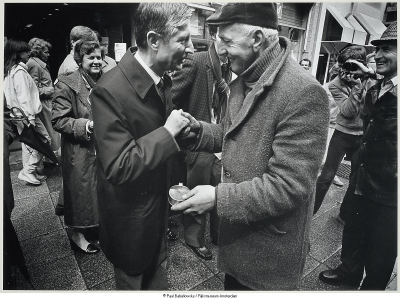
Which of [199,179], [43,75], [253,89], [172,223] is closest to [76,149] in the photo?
[199,179]

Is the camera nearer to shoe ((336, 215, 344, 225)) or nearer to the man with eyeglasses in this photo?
the man with eyeglasses

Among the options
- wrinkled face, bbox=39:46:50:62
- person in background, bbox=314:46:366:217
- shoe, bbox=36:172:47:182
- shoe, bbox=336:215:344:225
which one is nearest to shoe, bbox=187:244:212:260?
person in background, bbox=314:46:366:217

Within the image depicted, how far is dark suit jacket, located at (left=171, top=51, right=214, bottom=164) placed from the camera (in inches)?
92.7

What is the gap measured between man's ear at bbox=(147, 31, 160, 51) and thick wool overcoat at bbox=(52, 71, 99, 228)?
1.07 metres

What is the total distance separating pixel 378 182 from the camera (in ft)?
Answer: 5.91

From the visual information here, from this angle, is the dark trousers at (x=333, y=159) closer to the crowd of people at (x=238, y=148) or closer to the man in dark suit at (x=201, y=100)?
the crowd of people at (x=238, y=148)

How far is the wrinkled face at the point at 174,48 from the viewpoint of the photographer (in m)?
1.28

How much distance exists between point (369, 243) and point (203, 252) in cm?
139

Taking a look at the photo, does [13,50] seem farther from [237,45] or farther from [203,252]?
[203,252]

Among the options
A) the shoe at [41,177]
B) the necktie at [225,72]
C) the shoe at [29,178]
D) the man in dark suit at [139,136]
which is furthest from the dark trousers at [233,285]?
the shoe at [41,177]

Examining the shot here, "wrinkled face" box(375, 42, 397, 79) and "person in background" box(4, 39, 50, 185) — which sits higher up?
"wrinkled face" box(375, 42, 397, 79)

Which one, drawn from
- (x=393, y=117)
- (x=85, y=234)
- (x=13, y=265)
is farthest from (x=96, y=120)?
(x=85, y=234)

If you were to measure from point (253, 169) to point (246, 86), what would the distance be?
0.41 m

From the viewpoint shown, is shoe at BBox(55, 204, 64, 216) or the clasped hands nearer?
the clasped hands
